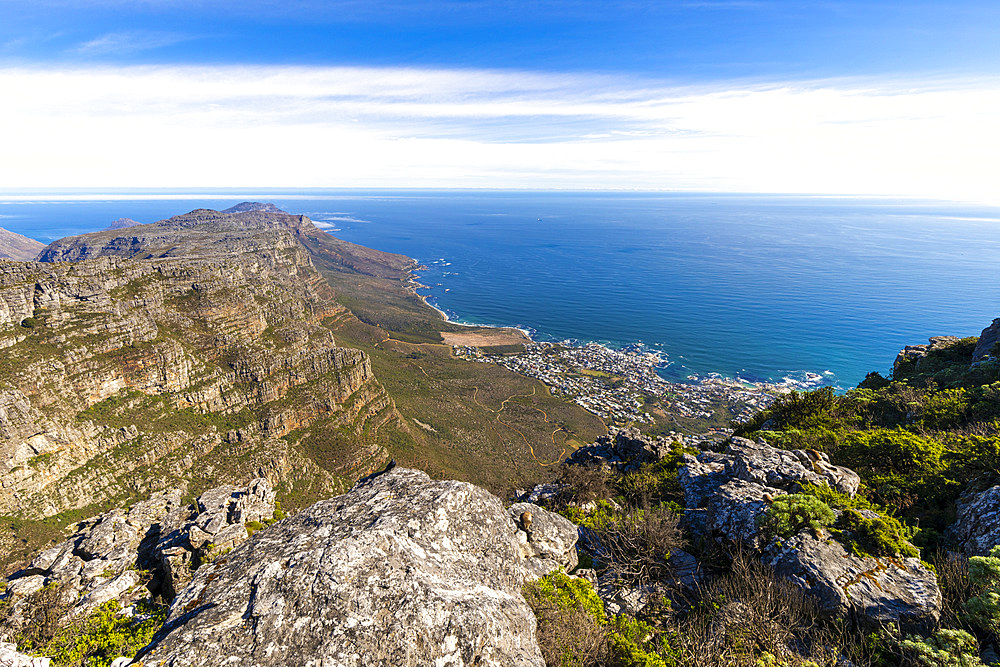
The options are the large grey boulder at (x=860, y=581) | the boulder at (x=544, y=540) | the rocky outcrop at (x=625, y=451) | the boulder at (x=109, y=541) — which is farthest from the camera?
the rocky outcrop at (x=625, y=451)

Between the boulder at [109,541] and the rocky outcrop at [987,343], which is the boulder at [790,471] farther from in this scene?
the rocky outcrop at [987,343]

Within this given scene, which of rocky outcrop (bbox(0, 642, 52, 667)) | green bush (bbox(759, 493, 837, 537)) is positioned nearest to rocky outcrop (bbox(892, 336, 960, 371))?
green bush (bbox(759, 493, 837, 537))

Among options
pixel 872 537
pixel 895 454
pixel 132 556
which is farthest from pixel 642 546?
pixel 132 556

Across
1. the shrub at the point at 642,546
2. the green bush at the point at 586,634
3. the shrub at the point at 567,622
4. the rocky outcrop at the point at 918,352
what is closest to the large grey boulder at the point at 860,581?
the shrub at the point at 642,546

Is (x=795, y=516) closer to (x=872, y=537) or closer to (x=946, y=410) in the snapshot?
(x=872, y=537)

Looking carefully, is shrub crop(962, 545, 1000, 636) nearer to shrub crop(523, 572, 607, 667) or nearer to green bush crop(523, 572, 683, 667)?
green bush crop(523, 572, 683, 667)

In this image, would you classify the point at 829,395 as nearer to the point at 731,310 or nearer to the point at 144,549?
the point at 144,549
